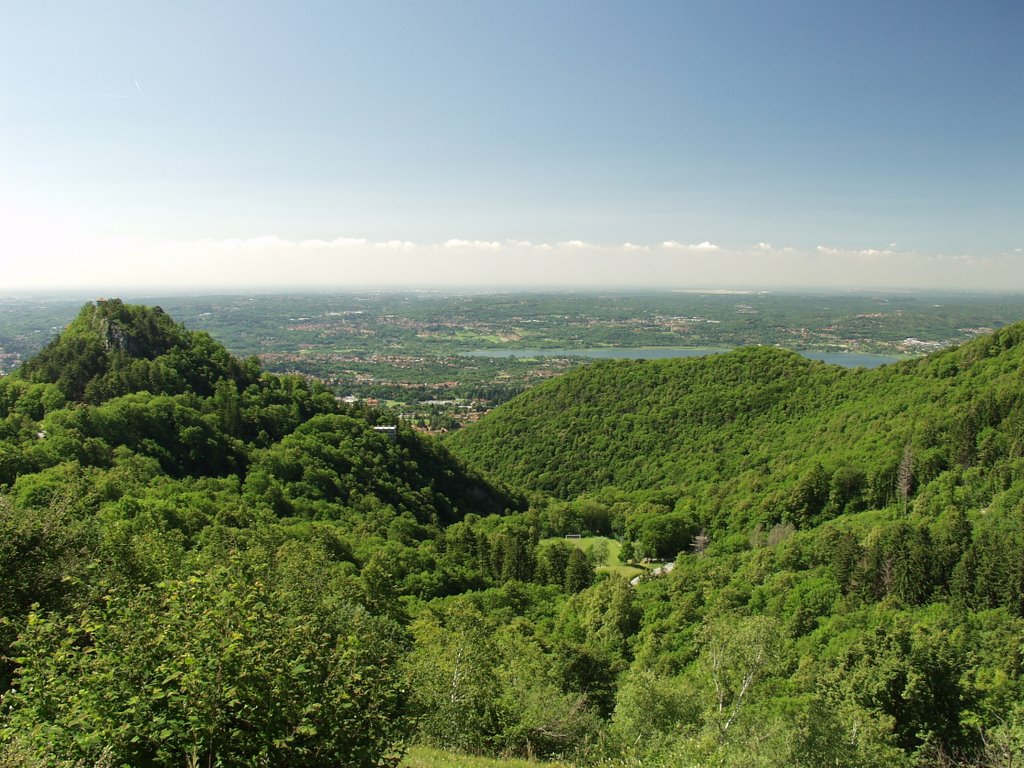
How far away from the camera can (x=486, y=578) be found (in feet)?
151

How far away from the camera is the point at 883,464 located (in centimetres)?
4781

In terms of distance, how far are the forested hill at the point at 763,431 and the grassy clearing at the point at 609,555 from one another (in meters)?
10.1

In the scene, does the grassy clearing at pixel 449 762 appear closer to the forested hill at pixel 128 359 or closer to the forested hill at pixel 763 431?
the forested hill at pixel 763 431

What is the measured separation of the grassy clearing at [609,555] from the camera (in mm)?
49816

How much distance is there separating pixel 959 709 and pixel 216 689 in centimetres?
2574

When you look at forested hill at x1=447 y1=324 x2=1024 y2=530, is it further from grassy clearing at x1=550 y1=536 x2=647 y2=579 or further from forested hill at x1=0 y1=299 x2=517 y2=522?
forested hill at x1=0 y1=299 x2=517 y2=522

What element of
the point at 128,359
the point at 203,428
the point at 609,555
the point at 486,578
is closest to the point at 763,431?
the point at 609,555

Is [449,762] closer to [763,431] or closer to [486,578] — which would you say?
[486,578]

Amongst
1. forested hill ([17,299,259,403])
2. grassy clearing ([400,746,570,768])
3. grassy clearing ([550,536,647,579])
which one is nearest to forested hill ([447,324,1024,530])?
grassy clearing ([550,536,647,579])

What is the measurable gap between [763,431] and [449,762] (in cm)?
7564

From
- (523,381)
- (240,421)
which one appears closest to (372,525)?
(240,421)

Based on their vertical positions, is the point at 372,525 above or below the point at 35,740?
below

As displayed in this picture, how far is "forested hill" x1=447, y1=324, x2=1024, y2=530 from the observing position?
46062mm

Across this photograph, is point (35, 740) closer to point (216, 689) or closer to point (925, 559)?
point (216, 689)
